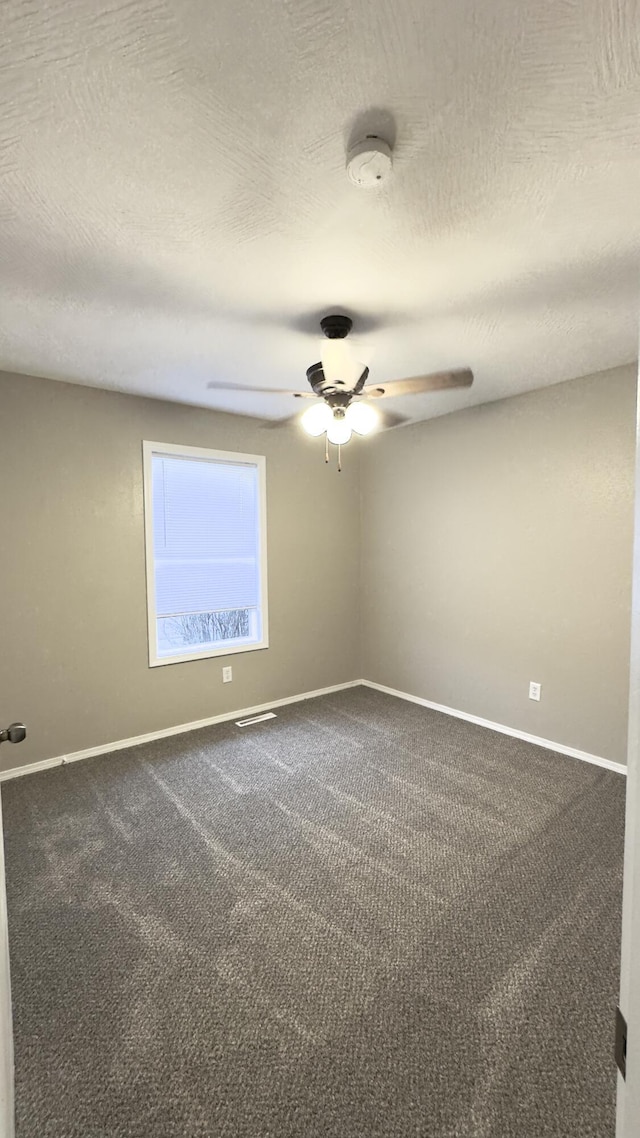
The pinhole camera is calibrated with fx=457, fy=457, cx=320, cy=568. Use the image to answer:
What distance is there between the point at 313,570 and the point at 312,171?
3053 millimetres

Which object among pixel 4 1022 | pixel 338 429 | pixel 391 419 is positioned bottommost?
pixel 4 1022

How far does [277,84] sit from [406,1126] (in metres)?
2.45

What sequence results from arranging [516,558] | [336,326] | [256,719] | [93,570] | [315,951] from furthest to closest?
[256,719]
[516,558]
[93,570]
[336,326]
[315,951]

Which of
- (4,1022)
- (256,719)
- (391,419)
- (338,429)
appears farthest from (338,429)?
(256,719)

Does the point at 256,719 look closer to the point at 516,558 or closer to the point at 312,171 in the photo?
the point at 516,558

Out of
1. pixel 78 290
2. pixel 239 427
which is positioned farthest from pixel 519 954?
pixel 239 427

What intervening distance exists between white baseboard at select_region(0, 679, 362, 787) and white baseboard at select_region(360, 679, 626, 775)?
61 centimetres

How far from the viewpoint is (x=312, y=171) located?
127 cm

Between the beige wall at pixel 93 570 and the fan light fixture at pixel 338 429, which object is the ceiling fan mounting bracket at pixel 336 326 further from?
the beige wall at pixel 93 570

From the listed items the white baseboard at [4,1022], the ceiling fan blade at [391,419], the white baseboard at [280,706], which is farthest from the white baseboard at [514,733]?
the white baseboard at [4,1022]

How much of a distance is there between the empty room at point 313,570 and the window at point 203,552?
0.03 meters

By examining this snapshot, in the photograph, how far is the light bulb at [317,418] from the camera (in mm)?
2256

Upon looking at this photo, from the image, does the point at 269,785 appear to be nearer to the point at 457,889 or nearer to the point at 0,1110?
the point at 457,889

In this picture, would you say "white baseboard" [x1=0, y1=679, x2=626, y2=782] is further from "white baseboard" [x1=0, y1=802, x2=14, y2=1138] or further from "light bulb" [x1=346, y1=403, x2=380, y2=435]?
"light bulb" [x1=346, y1=403, x2=380, y2=435]
